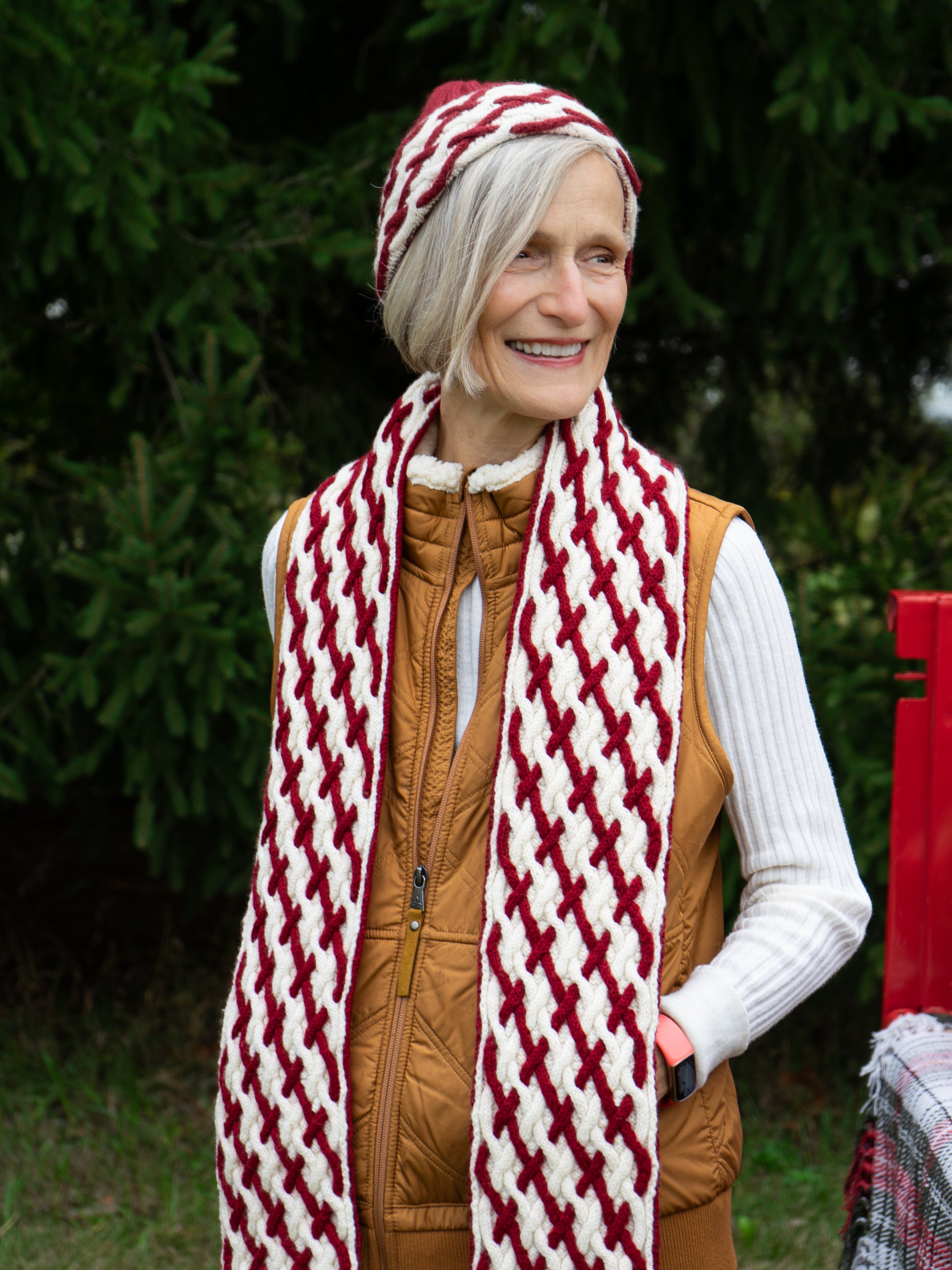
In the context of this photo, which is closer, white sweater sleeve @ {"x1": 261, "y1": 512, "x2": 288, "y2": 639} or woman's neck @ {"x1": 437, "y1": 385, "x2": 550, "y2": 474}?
woman's neck @ {"x1": 437, "y1": 385, "x2": 550, "y2": 474}

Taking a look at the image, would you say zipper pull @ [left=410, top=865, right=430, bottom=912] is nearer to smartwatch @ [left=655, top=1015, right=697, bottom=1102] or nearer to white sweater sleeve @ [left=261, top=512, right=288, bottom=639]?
smartwatch @ [left=655, top=1015, right=697, bottom=1102]

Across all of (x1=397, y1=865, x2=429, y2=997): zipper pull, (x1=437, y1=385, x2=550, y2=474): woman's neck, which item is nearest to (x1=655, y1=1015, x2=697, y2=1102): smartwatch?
(x1=397, y1=865, x2=429, y2=997): zipper pull

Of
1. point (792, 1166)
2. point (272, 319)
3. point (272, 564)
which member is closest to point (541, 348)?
point (272, 564)

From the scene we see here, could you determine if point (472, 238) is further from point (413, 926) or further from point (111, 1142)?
point (111, 1142)

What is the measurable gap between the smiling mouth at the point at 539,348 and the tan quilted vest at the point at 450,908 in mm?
160

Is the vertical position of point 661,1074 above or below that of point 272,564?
below

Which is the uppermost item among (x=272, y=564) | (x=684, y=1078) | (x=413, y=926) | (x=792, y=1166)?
(x=272, y=564)

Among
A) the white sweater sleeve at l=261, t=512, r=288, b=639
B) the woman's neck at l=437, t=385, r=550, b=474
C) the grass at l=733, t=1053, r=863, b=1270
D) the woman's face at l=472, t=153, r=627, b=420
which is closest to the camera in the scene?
the woman's face at l=472, t=153, r=627, b=420

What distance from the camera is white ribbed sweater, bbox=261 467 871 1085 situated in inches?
59.1

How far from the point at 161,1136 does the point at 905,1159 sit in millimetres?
2664

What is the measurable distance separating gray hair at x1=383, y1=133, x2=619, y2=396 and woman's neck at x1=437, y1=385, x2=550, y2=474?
58mm

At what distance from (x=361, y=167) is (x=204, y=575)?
56.9 inches

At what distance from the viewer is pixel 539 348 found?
1594 millimetres

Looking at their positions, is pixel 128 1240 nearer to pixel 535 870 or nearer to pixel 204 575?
pixel 204 575
